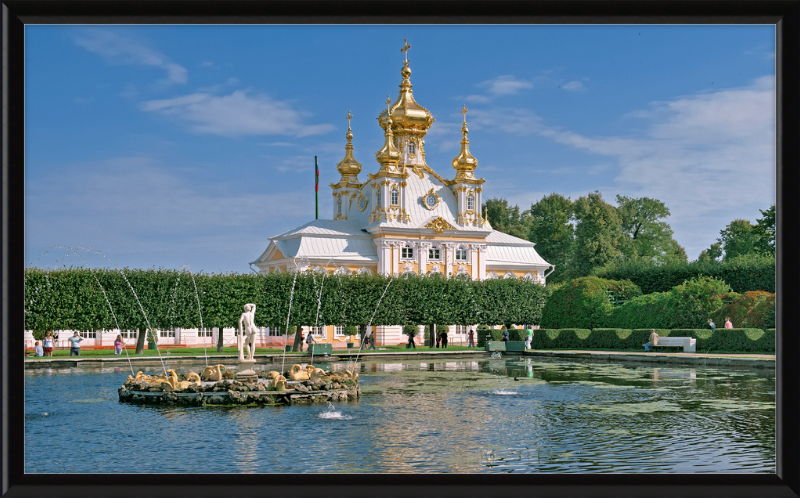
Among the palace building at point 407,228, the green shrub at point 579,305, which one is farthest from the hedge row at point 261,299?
the palace building at point 407,228

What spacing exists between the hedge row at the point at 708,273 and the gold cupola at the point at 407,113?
1805cm

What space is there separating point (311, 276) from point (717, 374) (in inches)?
872

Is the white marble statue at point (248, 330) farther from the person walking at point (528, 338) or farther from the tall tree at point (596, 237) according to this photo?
the tall tree at point (596, 237)

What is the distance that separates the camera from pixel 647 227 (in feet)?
230

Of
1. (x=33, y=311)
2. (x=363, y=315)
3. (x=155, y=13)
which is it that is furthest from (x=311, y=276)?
(x=155, y=13)

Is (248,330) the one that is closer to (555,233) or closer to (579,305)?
(579,305)

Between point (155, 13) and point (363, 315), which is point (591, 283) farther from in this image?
point (155, 13)

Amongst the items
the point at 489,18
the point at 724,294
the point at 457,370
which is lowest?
the point at 457,370

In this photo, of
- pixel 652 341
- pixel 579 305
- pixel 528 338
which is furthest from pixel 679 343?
pixel 579 305

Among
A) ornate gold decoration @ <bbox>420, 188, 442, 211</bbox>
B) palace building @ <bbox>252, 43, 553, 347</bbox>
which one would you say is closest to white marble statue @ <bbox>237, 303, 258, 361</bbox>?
palace building @ <bbox>252, 43, 553, 347</bbox>

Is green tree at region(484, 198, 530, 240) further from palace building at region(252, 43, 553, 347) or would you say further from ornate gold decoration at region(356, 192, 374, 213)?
ornate gold decoration at region(356, 192, 374, 213)

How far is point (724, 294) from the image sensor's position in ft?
109

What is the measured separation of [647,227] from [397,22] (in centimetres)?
7047

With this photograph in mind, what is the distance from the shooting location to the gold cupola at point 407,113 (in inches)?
2372
